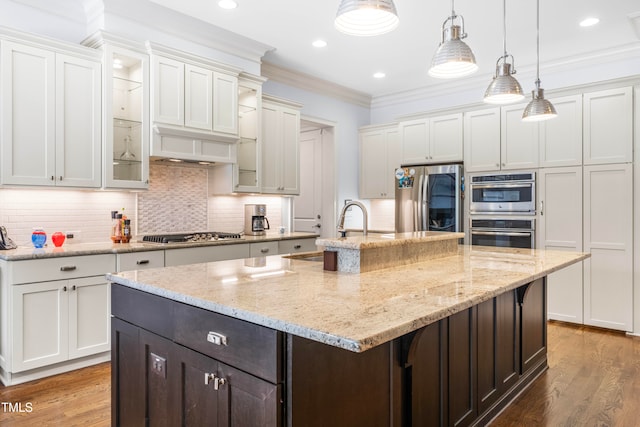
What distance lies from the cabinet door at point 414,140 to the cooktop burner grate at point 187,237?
2.66 metres

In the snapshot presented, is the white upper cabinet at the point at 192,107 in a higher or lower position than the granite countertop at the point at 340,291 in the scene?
higher

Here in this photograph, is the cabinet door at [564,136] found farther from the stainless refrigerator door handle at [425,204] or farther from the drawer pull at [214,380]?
the drawer pull at [214,380]

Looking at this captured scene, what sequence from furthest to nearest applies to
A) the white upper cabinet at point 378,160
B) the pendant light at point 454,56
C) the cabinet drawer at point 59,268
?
the white upper cabinet at point 378,160
the cabinet drawer at point 59,268
the pendant light at point 454,56

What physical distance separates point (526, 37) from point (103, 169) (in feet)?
13.8

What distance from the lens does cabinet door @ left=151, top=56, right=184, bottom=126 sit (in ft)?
11.8

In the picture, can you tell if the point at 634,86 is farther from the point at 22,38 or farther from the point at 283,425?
the point at 22,38

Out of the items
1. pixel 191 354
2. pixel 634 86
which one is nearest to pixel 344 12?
pixel 191 354

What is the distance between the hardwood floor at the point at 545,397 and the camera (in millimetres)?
2432

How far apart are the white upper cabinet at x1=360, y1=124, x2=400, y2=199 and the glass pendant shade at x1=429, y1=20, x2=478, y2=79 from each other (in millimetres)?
3564

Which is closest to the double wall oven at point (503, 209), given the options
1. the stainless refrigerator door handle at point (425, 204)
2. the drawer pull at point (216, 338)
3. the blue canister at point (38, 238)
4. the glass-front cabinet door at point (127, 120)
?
the stainless refrigerator door handle at point (425, 204)

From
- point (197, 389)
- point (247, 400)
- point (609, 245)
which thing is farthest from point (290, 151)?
point (247, 400)

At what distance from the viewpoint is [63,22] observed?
344 cm

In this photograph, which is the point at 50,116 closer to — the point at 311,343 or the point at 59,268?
the point at 59,268

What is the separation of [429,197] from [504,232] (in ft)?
3.23
